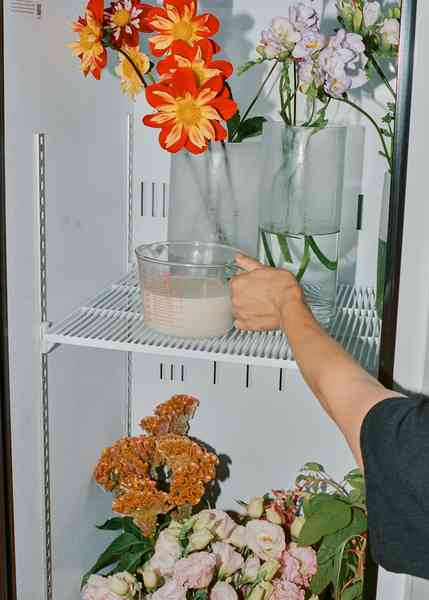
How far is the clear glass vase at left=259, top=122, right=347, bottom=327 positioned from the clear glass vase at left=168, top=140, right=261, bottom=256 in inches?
1.7

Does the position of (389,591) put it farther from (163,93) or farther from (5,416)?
(163,93)

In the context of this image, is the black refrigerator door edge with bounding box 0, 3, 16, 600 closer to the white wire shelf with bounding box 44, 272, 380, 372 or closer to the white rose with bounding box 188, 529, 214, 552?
the white wire shelf with bounding box 44, 272, 380, 372

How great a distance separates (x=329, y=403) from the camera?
82cm

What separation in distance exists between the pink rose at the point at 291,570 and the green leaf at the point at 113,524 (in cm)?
35

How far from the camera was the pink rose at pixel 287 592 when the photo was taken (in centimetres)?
127

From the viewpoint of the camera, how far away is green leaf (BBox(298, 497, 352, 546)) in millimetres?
1259

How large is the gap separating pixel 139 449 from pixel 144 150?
1.85 feet

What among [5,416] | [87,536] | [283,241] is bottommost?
[87,536]

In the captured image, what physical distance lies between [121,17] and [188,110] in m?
0.21

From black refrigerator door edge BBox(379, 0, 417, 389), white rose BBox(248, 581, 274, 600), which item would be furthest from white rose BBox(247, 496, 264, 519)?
black refrigerator door edge BBox(379, 0, 417, 389)

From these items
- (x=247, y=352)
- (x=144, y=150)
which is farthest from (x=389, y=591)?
(x=144, y=150)

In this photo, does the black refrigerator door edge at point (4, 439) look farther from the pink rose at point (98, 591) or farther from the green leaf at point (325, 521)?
the green leaf at point (325, 521)

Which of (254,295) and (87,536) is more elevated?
(254,295)

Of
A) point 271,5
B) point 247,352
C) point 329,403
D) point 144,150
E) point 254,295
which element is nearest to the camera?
point 329,403
